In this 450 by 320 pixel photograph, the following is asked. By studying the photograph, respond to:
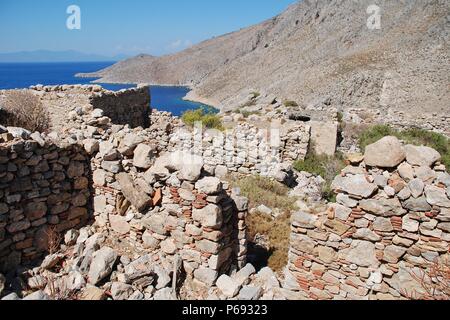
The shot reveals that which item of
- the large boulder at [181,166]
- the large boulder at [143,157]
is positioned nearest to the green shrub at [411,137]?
the large boulder at [143,157]

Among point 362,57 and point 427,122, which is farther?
point 362,57

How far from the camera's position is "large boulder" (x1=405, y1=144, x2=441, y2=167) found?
13.7ft

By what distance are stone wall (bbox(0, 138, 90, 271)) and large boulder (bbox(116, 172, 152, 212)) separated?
0.93 meters

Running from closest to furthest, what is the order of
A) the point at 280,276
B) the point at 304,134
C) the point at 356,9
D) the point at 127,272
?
the point at 127,272 < the point at 280,276 < the point at 304,134 < the point at 356,9

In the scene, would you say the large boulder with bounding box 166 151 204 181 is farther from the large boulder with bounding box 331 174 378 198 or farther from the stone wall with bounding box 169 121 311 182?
the stone wall with bounding box 169 121 311 182

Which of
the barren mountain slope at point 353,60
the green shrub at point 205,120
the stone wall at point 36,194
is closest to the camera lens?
the stone wall at point 36,194

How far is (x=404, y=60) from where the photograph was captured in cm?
3531

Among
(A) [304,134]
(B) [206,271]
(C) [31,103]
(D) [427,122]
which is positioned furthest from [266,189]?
(D) [427,122]

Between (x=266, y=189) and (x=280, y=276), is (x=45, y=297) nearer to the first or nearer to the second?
(x=280, y=276)

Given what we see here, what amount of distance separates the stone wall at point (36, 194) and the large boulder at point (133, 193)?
933 millimetres

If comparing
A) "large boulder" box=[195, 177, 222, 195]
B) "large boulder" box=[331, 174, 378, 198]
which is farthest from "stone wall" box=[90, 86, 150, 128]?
"large boulder" box=[331, 174, 378, 198]

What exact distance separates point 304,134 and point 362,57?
32518mm

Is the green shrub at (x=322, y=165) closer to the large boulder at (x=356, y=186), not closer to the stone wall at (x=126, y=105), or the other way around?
the large boulder at (x=356, y=186)

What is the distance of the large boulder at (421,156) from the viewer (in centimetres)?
418
